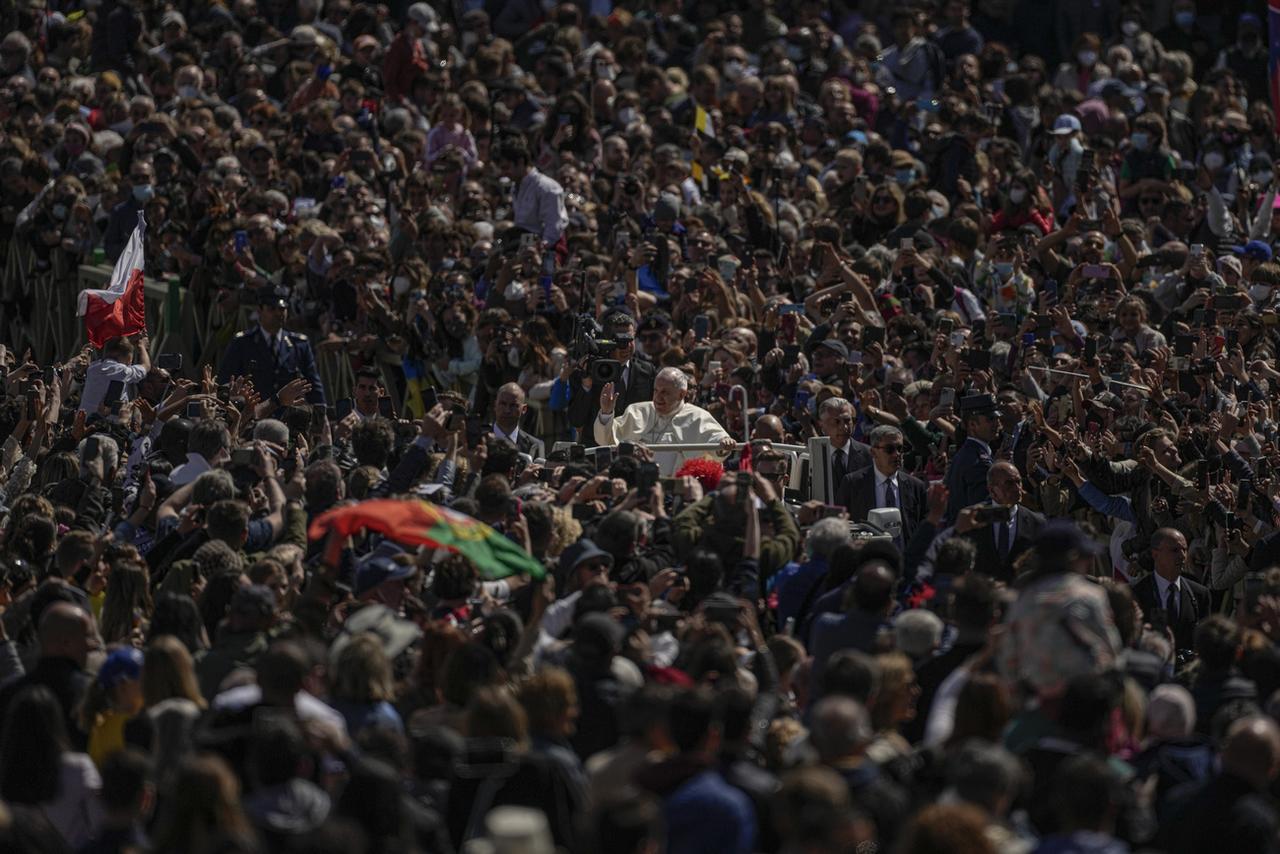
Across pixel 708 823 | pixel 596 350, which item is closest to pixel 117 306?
pixel 596 350

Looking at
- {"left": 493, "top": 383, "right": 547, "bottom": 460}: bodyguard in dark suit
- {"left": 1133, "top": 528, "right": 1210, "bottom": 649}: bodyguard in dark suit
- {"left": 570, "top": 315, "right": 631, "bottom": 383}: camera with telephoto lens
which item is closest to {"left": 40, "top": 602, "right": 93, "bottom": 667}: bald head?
{"left": 493, "top": 383, "right": 547, "bottom": 460}: bodyguard in dark suit

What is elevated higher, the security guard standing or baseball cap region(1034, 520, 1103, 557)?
baseball cap region(1034, 520, 1103, 557)

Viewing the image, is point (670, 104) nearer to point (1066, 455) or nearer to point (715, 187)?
point (715, 187)

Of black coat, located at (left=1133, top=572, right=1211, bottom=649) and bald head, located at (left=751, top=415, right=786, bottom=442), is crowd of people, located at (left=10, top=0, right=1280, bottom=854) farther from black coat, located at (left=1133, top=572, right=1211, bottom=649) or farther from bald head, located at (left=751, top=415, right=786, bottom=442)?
bald head, located at (left=751, top=415, right=786, bottom=442)

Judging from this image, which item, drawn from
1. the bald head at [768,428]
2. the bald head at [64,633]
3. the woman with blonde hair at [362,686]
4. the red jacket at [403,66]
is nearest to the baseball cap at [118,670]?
the bald head at [64,633]

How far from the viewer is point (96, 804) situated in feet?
30.1

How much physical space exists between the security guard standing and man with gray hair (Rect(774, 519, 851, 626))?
643cm

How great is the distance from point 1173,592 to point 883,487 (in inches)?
72.6

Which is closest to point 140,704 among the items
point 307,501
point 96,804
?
point 96,804

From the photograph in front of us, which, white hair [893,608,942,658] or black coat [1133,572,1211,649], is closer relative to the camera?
white hair [893,608,942,658]

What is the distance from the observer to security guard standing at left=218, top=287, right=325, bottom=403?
1794cm

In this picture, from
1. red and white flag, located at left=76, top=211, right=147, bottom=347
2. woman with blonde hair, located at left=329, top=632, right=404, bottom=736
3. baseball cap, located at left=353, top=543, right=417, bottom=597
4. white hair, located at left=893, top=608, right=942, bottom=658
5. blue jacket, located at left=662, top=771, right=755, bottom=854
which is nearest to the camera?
blue jacket, located at left=662, top=771, right=755, bottom=854

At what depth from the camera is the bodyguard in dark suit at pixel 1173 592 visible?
14258mm

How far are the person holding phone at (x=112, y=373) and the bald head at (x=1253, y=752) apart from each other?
9501 mm
